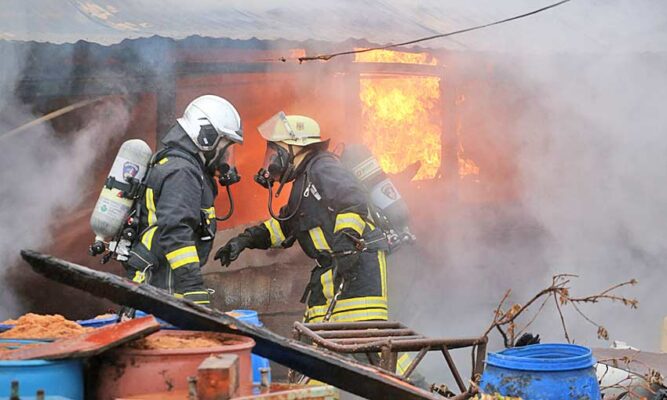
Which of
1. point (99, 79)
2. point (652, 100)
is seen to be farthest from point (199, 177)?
point (652, 100)

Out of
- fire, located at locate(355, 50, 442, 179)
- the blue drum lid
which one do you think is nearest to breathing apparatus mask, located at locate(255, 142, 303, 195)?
fire, located at locate(355, 50, 442, 179)

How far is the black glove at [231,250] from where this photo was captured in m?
6.76

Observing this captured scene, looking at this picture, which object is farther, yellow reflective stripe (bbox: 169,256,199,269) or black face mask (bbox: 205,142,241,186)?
black face mask (bbox: 205,142,241,186)

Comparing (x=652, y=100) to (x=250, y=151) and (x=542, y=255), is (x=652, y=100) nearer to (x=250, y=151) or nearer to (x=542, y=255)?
(x=542, y=255)

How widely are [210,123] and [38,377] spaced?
11.8 feet

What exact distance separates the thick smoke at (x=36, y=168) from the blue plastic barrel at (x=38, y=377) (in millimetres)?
4883

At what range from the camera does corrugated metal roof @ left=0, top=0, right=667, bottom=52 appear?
22.3 feet

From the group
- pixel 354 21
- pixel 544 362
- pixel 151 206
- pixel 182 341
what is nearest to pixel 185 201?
pixel 151 206

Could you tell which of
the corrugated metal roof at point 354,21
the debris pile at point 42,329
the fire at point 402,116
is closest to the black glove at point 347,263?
the corrugated metal roof at point 354,21

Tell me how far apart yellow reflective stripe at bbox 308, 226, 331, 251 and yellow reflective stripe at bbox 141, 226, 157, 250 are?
1322 millimetres

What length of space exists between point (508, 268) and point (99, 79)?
4718 millimetres

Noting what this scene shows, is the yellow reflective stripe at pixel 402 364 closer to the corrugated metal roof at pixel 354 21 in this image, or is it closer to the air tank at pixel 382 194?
the air tank at pixel 382 194

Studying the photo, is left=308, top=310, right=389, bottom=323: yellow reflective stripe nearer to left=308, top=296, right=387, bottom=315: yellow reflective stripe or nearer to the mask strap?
left=308, top=296, right=387, bottom=315: yellow reflective stripe

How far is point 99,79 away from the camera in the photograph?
24.7 feet
